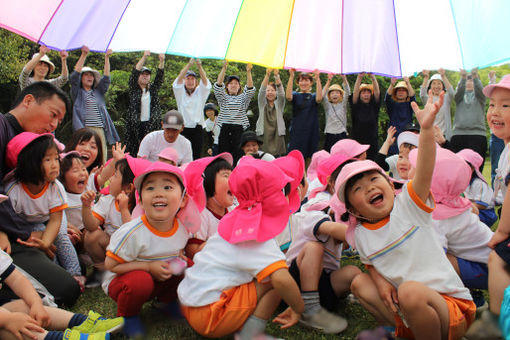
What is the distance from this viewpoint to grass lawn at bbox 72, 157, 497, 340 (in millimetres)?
2371

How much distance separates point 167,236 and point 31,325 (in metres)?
0.87

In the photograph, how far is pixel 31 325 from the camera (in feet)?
6.81

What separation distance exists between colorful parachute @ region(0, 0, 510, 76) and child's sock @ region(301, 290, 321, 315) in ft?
9.95

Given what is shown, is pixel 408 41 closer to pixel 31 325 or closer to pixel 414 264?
pixel 414 264

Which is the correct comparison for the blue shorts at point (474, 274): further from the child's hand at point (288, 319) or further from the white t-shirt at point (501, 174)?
the child's hand at point (288, 319)

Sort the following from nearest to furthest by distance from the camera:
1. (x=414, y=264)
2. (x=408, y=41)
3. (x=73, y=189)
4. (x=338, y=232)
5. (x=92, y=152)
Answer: (x=414, y=264), (x=338, y=232), (x=73, y=189), (x=92, y=152), (x=408, y=41)

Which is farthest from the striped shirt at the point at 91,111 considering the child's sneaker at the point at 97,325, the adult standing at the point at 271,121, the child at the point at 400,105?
the child at the point at 400,105

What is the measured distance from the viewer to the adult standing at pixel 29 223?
2.74 meters

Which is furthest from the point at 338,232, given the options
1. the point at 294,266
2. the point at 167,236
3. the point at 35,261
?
the point at 35,261

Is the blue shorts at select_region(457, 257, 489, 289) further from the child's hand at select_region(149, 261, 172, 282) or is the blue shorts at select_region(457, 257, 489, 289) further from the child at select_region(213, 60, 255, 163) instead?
the child at select_region(213, 60, 255, 163)

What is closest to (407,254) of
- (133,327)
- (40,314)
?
(133,327)

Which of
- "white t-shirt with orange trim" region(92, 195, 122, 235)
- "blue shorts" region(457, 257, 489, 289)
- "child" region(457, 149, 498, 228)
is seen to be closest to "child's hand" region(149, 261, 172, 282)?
"white t-shirt with orange trim" region(92, 195, 122, 235)

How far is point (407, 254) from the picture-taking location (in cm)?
209

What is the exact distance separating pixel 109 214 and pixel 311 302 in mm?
1987
